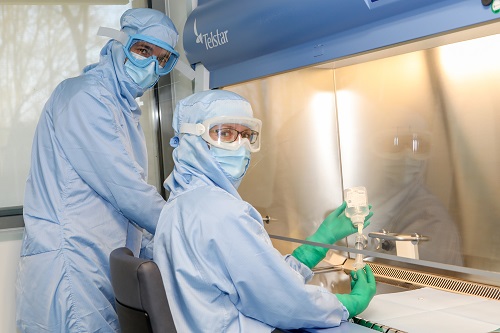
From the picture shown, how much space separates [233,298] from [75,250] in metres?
0.67

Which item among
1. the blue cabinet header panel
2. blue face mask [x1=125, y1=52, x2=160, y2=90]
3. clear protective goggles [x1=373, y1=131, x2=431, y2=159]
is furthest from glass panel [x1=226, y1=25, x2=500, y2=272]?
blue face mask [x1=125, y1=52, x2=160, y2=90]

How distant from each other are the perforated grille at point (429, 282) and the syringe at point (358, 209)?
0.11 m

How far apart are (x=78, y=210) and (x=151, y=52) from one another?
22.1 inches

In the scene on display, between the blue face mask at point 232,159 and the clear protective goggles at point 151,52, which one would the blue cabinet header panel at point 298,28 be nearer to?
the clear protective goggles at point 151,52

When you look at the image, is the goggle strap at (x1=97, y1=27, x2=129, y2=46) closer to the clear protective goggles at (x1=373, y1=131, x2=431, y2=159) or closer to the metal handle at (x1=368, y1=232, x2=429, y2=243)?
the clear protective goggles at (x1=373, y1=131, x2=431, y2=159)

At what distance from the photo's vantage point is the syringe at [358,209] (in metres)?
1.78

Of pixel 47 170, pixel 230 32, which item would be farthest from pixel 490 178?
pixel 47 170

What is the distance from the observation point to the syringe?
178 centimetres

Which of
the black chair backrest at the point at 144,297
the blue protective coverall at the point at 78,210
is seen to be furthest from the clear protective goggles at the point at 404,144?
the black chair backrest at the point at 144,297

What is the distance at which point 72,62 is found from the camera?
2.56 m

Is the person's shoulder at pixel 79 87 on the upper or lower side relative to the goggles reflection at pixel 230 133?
upper

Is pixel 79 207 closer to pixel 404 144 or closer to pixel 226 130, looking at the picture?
pixel 226 130

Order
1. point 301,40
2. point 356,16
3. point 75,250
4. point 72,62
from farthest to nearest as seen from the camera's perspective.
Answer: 1. point 72,62
2. point 75,250
3. point 301,40
4. point 356,16

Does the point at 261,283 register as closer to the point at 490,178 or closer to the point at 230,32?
the point at 490,178
